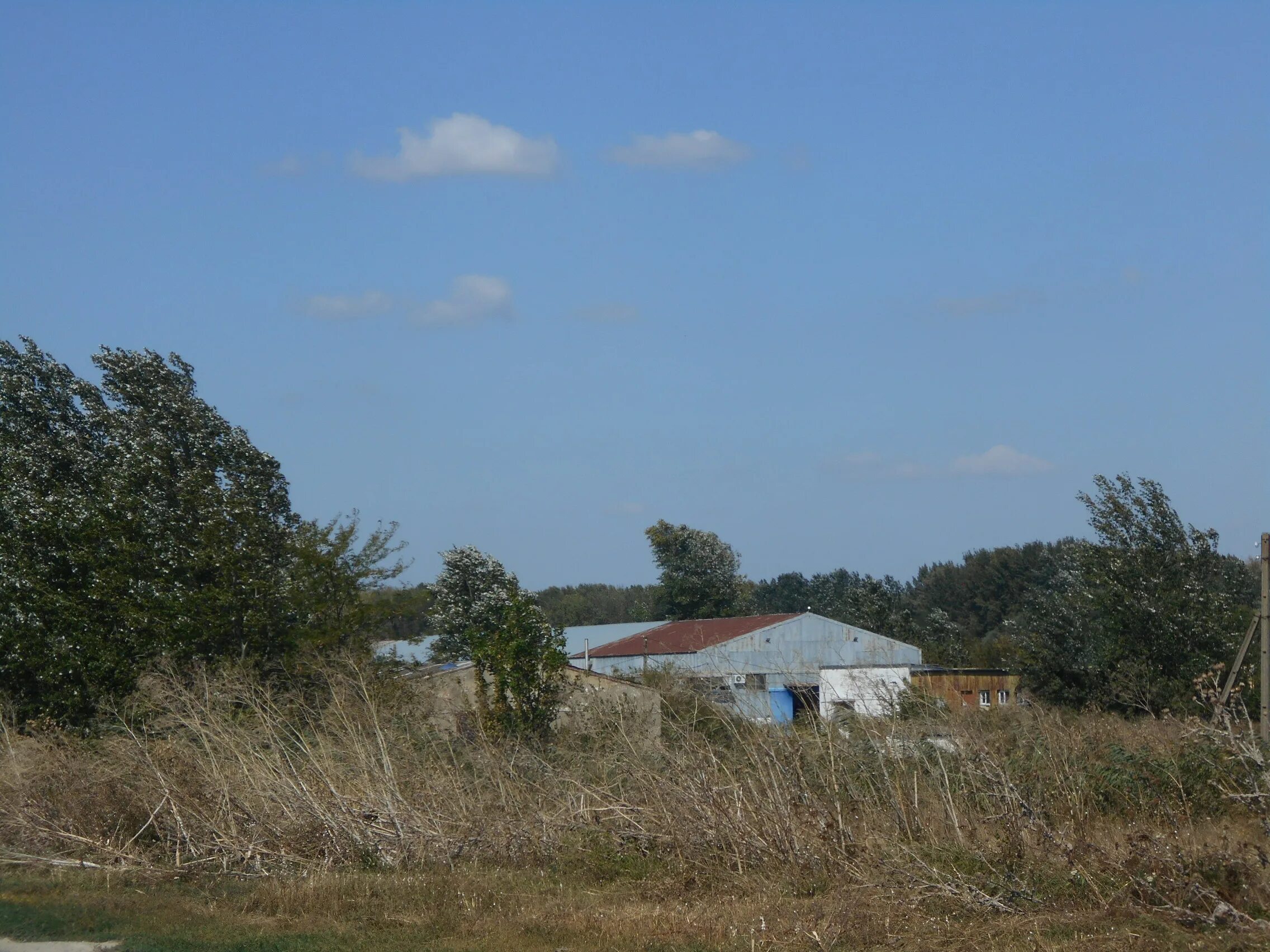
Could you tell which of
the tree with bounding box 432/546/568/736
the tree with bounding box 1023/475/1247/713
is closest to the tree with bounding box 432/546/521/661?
the tree with bounding box 1023/475/1247/713

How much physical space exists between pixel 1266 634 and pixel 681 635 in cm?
3076

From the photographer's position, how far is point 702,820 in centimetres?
1095

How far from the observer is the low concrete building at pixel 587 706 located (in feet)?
45.1

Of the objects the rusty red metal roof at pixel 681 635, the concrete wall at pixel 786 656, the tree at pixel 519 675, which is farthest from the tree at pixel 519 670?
the rusty red metal roof at pixel 681 635

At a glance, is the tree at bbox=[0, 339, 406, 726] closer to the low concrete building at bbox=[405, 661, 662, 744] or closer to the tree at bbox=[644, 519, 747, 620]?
the low concrete building at bbox=[405, 661, 662, 744]

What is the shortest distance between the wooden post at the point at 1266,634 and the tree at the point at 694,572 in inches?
2564

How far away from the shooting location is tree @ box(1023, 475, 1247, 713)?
37312 millimetres

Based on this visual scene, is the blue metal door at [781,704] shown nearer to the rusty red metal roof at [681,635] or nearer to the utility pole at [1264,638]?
the utility pole at [1264,638]

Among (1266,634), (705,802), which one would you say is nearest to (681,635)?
(1266,634)

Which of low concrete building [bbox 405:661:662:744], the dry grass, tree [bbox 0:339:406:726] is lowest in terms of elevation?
the dry grass

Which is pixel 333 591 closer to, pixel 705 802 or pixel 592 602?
pixel 705 802

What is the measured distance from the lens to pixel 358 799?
41.4ft

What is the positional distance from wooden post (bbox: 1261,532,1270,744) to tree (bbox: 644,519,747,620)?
65131 millimetres

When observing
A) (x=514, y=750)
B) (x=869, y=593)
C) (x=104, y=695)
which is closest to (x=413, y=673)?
(x=104, y=695)
